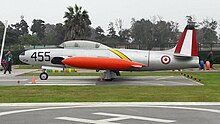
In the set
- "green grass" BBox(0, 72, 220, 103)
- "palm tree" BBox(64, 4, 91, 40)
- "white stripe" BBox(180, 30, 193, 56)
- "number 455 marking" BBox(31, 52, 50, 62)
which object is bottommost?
"green grass" BBox(0, 72, 220, 103)

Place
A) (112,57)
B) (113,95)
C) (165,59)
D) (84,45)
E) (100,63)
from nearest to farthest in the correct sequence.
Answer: (113,95)
(100,63)
(112,57)
(165,59)
(84,45)

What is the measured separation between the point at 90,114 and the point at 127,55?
12125 millimetres

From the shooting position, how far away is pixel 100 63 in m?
21.3

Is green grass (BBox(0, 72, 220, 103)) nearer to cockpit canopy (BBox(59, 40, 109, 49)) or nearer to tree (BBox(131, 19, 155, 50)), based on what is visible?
cockpit canopy (BBox(59, 40, 109, 49))

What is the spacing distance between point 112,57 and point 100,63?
103 cm

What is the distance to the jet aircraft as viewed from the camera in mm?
21375

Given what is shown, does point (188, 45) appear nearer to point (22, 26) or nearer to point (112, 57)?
point (112, 57)

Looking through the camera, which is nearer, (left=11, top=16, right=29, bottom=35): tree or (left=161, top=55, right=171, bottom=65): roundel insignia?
(left=161, top=55, right=171, bottom=65): roundel insignia

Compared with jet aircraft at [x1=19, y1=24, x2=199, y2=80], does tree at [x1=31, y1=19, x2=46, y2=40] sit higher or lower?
higher

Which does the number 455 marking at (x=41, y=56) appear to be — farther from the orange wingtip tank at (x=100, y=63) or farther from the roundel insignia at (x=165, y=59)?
the roundel insignia at (x=165, y=59)

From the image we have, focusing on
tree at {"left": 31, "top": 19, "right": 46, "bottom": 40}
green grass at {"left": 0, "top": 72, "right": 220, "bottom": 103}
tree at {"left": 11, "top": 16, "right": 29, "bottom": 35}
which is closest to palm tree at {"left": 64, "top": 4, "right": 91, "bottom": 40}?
green grass at {"left": 0, "top": 72, "right": 220, "bottom": 103}

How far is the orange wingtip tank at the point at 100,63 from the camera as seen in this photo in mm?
21172

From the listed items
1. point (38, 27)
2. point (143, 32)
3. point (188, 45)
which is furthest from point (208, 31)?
point (188, 45)

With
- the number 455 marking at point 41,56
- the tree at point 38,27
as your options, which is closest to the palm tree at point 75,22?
the number 455 marking at point 41,56
